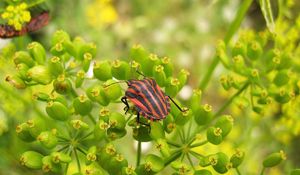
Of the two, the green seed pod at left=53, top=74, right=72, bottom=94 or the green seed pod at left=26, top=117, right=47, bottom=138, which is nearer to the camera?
the green seed pod at left=26, top=117, right=47, bottom=138

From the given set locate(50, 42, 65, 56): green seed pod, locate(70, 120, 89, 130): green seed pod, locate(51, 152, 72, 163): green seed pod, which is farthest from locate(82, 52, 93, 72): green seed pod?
locate(51, 152, 72, 163): green seed pod

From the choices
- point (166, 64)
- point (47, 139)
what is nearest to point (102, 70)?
point (166, 64)

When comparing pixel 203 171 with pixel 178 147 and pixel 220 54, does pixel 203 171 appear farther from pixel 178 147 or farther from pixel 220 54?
pixel 220 54

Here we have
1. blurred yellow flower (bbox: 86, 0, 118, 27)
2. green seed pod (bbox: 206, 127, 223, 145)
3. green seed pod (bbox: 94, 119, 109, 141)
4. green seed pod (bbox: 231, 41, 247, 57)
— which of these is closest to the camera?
green seed pod (bbox: 94, 119, 109, 141)

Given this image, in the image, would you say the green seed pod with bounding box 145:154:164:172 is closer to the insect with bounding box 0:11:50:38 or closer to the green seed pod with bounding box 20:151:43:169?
the green seed pod with bounding box 20:151:43:169

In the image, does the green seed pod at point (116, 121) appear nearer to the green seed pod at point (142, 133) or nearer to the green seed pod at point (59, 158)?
the green seed pod at point (142, 133)

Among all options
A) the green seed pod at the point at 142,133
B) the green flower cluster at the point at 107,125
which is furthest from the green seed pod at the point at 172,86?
the green seed pod at the point at 142,133

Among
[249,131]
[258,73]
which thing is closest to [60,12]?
[249,131]
